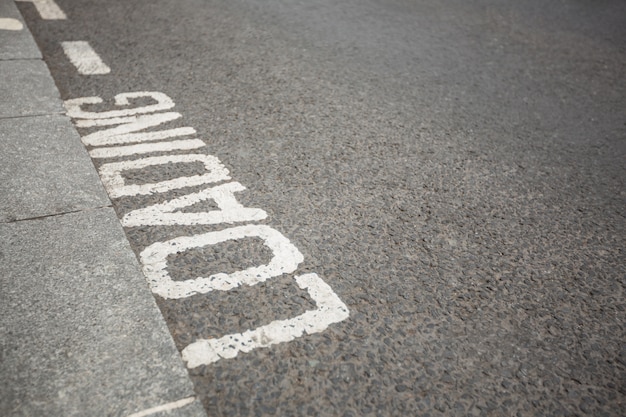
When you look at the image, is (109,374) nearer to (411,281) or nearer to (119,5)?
(411,281)

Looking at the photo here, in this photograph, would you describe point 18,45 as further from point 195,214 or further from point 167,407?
point 167,407

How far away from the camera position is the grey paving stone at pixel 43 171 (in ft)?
9.39

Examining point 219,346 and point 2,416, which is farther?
point 219,346

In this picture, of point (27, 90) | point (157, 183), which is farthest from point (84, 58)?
point (157, 183)

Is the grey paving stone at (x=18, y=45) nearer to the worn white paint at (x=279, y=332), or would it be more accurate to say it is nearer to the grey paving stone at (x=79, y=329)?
the grey paving stone at (x=79, y=329)

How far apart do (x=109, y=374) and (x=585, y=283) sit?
221 centimetres

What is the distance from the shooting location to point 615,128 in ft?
14.7

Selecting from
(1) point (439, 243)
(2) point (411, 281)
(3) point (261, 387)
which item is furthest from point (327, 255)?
(3) point (261, 387)

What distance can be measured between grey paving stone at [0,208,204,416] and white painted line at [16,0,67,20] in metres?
3.75

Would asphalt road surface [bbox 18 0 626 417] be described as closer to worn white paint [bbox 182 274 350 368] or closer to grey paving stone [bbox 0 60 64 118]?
worn white paint [bbox 182 274 350 368]

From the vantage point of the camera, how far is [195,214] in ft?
9.61

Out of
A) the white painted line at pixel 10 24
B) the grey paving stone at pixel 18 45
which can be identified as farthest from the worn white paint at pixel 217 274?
the white painted line at pixel 10 24

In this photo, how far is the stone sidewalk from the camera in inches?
75.2

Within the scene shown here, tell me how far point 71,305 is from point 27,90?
2.47m
